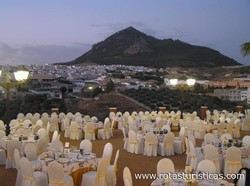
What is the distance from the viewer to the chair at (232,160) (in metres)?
8.09

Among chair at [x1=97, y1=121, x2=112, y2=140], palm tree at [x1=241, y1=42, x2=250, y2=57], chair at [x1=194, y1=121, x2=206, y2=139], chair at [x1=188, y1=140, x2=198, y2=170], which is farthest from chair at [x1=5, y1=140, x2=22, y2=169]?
chair at [x1=194, y1=121, x2=206, y2=139]

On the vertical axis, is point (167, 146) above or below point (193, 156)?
below

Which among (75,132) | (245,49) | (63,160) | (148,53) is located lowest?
(75,132)

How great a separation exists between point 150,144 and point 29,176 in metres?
4.87

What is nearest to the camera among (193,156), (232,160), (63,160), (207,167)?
(207,167)

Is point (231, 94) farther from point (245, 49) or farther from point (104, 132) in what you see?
point (245, 49)

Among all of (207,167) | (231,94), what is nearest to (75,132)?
(207,167)

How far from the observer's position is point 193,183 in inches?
217

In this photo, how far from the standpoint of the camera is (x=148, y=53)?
129 feet

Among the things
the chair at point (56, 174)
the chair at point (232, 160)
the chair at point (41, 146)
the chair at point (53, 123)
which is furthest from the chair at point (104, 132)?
the chair at point (56, 174)

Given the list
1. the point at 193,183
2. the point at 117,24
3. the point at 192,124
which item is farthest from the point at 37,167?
the point at 117,24

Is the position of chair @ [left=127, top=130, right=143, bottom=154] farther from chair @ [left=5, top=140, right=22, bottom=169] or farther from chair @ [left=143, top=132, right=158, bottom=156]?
chair @ [left=5, top=140, right=22, bottom=169]

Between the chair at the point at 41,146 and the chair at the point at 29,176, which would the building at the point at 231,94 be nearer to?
the chair at the point at 41,146

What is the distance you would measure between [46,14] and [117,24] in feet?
62.5
